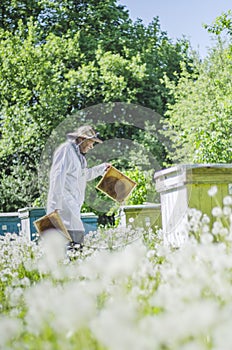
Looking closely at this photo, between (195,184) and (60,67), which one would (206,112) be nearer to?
(60,67)

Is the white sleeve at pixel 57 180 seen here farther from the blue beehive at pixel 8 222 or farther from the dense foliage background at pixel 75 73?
the dense foliage background at pixel 75 73

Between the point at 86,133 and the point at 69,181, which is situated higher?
the point at 86,133

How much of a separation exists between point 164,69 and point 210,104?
603cm

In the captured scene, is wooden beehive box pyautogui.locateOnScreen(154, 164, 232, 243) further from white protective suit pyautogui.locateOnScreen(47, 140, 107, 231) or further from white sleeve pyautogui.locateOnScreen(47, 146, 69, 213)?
white sleeve pyautogui.locateOnScreen(47, 146, 69, 213)

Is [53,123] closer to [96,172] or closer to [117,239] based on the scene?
[117,239]

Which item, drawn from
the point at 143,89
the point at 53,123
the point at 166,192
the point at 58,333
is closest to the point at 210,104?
the point at 143,89

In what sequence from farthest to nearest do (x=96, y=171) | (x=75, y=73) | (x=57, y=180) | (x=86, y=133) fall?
1. (x=75, y=73)
2. (x=96, y=171)
3. (x=86, y=133)
4. (x=57, y=180)

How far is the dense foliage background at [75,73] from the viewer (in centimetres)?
2347

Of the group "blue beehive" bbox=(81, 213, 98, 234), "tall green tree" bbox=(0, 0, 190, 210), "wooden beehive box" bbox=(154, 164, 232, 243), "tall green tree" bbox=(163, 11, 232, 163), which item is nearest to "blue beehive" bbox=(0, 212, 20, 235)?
"blue beehive" bbox=(81, 213, 98, 234)

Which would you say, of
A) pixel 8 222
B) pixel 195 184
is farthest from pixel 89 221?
pixel 195 184

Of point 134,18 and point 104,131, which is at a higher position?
point 134,18

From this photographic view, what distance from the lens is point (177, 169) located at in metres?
7.80

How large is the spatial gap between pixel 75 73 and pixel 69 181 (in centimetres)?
1827

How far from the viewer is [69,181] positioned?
676 cm
